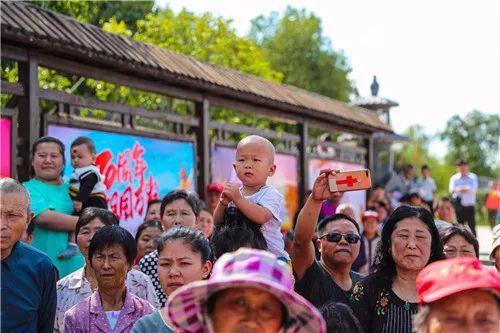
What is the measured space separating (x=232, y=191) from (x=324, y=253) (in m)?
1.11

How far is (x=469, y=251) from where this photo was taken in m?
5.04

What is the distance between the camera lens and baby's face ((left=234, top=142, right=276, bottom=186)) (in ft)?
14.5

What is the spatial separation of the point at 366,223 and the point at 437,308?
627cm

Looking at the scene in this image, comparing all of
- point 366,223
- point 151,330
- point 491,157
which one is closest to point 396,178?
point 366,223

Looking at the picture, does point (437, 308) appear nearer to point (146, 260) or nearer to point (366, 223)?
point (146, 260)

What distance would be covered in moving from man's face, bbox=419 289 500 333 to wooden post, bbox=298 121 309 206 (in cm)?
1093

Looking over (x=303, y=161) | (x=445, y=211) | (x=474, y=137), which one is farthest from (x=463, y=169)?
(x=474, y=137)

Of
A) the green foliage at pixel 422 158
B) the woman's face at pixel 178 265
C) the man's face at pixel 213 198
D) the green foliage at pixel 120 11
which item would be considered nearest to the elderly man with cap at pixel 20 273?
the woman's face at pixel 178 265

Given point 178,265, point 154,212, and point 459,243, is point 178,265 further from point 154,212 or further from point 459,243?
point 154,212

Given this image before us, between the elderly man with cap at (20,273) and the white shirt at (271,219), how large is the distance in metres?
1.12

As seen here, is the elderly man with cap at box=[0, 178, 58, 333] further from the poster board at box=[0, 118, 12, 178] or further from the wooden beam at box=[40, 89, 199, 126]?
the wooden beam at box=[40, 89, 199, 126]

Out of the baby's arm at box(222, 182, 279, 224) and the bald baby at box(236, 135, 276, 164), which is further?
the bald baby at box(236, 135, 276, 164)

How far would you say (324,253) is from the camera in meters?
5.02

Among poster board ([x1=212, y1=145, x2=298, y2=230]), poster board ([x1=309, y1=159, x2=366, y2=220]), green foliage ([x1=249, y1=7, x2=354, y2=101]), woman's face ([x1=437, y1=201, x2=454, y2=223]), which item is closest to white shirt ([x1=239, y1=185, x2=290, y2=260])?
woman's face ([x1=437, y1=201, x2=454, y2=223])
